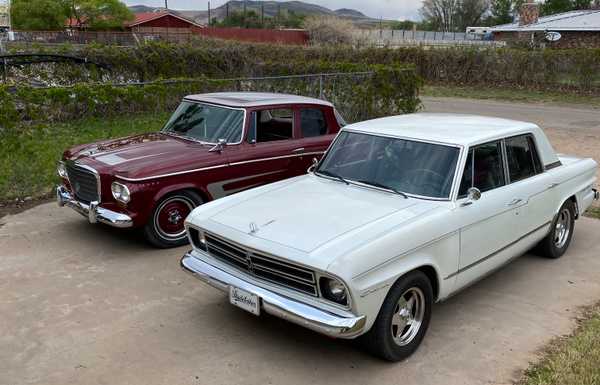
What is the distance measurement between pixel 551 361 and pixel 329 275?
180 cm

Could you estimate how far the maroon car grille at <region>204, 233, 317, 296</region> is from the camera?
3783mm

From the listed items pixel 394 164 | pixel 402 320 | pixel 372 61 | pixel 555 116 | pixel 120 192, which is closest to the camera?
pixel 402 320

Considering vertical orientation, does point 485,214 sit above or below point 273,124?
below

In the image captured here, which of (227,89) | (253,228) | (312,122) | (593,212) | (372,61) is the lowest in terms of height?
(593,212)

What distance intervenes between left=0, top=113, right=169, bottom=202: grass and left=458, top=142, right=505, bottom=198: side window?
6121mm

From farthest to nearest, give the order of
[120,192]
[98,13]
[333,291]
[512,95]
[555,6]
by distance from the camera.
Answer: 1. [98,13]
2. [555,6]
3. [512,95]
4. [120,192]
5. [333,291]

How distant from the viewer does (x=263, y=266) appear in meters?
4.00

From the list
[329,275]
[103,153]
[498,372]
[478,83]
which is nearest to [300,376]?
[329,275]

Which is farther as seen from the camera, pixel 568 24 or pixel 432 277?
pixel 568 24

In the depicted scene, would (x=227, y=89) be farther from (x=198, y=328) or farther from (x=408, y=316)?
(x=408, y=316)

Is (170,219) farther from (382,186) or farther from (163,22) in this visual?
(163,22)

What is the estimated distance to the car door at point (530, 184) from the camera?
5148 millimetres

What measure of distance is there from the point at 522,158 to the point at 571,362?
80.7 inches

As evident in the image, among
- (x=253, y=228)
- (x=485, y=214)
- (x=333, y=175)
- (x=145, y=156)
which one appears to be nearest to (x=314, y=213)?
(x=253, y=228)
